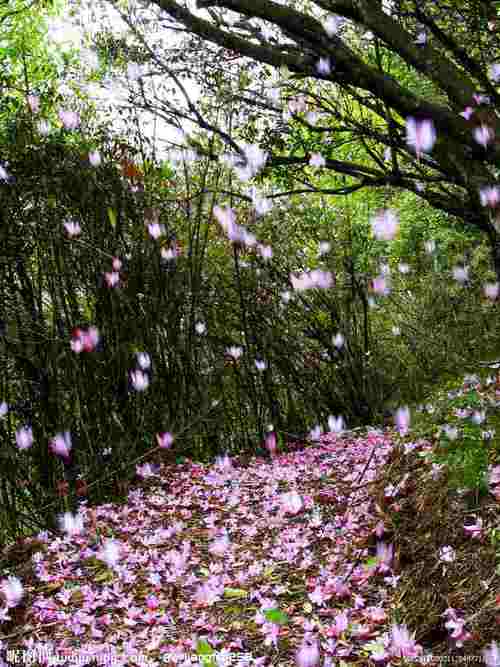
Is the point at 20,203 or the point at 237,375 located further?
the point at 237,375

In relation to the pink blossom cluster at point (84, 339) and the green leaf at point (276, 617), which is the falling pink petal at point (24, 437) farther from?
the green leaf at point (276, 617)

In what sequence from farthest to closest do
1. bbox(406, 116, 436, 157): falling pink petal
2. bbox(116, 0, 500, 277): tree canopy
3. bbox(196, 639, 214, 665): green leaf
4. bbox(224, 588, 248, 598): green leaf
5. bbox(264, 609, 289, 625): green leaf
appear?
bbox(406, 116, 436, 157): falling pink petal
bbox(116, 0, 500, 277): tree canopy
bbox(224, 588, 248, 598): green leaf
bbox(264, 609, 289, 625): green leaf
bbox(196, 639, 214, 665): green leaf

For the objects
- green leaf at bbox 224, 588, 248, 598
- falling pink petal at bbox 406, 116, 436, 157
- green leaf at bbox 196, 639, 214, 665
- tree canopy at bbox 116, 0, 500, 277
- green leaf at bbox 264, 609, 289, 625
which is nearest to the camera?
green leaf at bbox 196, 639, 214, 665

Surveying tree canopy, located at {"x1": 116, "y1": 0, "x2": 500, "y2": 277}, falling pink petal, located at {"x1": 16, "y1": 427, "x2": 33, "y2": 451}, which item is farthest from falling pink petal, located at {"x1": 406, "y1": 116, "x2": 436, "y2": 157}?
falling pink petal, located at {"x1": 16, "y1": 427, "x2": 33, "y2": 451}

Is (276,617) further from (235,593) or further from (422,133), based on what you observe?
(422,133)

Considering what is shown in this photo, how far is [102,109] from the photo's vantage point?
16.0 ft

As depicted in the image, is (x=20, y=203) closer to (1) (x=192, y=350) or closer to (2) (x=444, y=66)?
(1) (x=192, y=350)

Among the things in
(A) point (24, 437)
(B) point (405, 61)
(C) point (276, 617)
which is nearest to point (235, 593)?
(C) point (276, 617)

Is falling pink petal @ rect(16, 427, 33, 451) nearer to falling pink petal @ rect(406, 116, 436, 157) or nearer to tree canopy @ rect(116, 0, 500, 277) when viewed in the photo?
tree canopy @ rect(116, 0, 500, 277)

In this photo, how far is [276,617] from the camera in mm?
2109

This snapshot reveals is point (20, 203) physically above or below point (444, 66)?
below

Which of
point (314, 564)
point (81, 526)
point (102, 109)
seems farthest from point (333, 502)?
point (102, 109)

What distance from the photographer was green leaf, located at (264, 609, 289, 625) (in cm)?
210

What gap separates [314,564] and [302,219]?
176 inches
